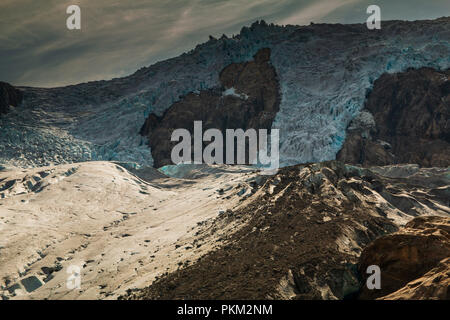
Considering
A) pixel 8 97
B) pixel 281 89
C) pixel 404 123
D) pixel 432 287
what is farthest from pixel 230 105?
pixel 432 287

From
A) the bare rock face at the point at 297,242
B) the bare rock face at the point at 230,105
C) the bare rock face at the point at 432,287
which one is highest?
the bare rock face at the point at 230,105

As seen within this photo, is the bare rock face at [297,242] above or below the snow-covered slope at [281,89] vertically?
below

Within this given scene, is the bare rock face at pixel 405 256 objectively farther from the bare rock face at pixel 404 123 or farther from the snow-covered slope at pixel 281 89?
the bare rock face at pixel 404 123

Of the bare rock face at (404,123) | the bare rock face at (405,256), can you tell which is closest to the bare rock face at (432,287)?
the bare rock face at (405,256)

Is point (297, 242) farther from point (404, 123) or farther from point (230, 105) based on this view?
point (230, 105)

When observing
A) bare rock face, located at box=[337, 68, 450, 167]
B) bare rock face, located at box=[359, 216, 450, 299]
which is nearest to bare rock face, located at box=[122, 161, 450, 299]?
bare rock face, located at box=[359, 216, 450, 299]

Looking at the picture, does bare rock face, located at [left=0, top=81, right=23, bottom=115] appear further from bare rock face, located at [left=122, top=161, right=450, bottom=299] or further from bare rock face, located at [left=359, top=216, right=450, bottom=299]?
bare rock face, located at [left=359, top=216, right=450, bottom=299]
